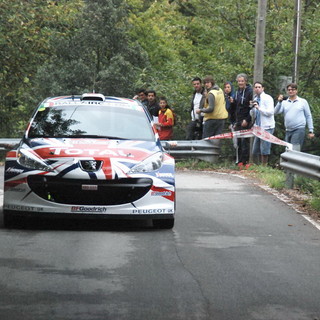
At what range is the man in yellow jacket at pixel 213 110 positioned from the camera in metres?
21.4

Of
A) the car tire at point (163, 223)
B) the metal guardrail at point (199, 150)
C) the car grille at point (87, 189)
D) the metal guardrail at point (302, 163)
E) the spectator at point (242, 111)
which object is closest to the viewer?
the car grille at point (87, 189)

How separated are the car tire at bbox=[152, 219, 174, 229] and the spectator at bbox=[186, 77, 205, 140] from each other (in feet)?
35.0

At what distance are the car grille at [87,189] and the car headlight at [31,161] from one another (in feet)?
0.39

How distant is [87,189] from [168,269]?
2.53 meters

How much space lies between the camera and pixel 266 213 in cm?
1281

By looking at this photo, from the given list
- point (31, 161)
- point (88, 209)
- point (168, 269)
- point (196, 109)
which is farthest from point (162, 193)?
point (196, 109)

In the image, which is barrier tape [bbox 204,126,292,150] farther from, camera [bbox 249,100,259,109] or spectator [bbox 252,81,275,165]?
camera [bbox 249,100,259,109]

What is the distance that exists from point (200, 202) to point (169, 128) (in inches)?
355

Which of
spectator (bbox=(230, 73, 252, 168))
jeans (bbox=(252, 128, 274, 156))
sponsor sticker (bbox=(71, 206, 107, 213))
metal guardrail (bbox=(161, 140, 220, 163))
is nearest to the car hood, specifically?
sponsor sticker (bbox=(71, 206, 107, 213))

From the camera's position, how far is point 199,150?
889 inches

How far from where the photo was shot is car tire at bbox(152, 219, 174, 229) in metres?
11.0

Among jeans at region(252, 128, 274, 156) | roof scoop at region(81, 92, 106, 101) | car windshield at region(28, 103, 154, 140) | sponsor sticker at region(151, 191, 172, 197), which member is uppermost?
roof scoop at region(81, 92, 106, 101)

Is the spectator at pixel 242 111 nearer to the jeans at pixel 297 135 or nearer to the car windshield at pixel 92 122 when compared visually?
the jeans at pixel 297 135

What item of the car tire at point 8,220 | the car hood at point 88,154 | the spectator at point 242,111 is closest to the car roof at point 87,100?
the car hood at point 88,154
